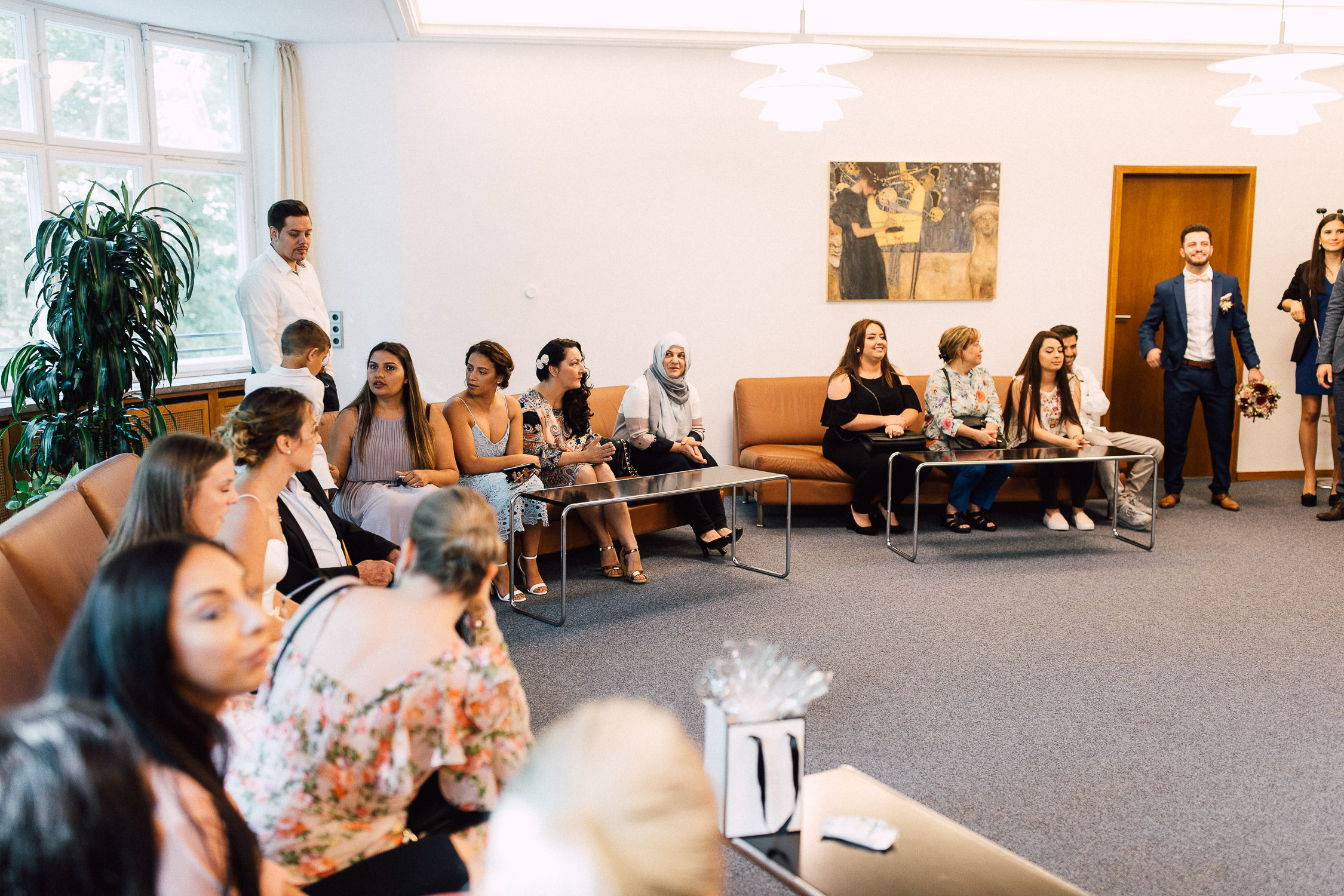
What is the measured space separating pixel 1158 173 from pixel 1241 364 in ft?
4.88

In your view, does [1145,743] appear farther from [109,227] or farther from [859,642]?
[109,227]

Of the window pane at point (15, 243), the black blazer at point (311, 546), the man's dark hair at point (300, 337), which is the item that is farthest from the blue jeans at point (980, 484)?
the window pane at point (15, 243)

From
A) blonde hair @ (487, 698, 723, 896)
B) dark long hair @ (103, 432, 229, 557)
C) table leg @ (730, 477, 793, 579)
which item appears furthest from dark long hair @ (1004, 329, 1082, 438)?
blonde hair @ (487, 698, 723, 896)

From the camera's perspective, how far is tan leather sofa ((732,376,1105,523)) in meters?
6.20

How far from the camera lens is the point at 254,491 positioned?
2.76 m

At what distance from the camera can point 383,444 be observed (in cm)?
445

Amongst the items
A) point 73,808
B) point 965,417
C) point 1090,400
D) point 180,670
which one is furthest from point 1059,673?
point 73,808

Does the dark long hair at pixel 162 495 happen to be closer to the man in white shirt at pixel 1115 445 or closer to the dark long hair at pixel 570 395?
the dark long hair at pixel 570 395

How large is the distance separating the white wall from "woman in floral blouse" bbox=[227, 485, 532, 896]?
202 inches

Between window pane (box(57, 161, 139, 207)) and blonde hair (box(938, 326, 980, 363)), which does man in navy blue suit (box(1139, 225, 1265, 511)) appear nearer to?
blonde hair (box(938, 326, 980, 363))

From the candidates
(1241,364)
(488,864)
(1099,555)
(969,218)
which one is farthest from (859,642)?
(1241,364)

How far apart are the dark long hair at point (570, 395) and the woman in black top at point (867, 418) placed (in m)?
1.65

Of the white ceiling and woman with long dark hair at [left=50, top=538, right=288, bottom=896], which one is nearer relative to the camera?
woman with long dark hair at [left=50, top=538, right=288, bottom=896]

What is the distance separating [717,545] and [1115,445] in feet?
8.16
